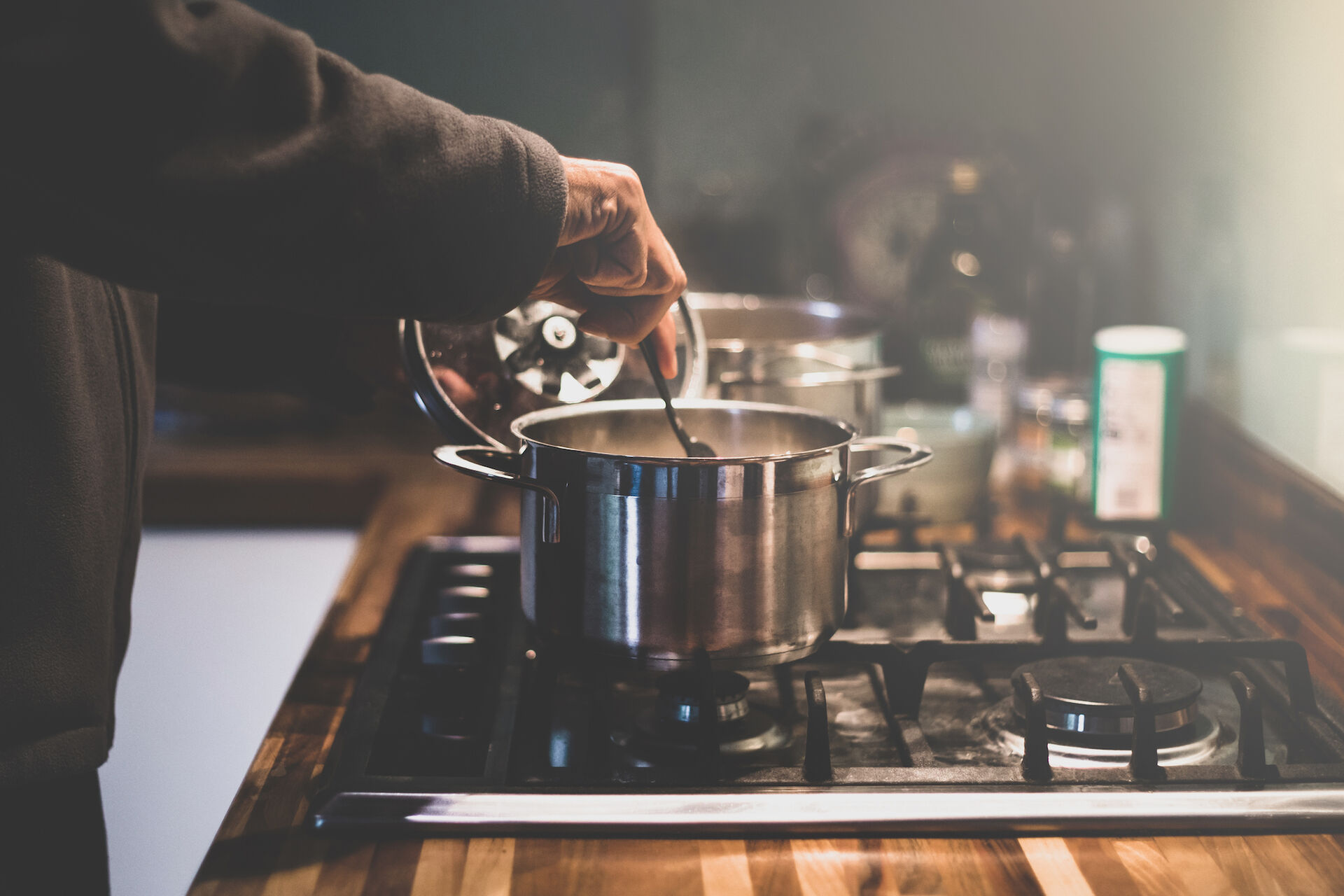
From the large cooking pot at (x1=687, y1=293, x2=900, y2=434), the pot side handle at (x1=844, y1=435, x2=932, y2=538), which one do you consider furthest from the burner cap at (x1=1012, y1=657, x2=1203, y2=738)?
the large cooking pot at (x1=687, y1=293, x2=900, y2=434)

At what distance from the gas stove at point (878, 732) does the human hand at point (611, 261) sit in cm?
20

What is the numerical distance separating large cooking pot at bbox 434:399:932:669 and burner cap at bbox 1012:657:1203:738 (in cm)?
15

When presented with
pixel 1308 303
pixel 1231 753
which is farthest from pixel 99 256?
pixel 1308 303

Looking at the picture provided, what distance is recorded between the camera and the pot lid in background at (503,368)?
79 centimetres

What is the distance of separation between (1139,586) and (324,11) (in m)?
1.54

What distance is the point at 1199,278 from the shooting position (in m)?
1.37

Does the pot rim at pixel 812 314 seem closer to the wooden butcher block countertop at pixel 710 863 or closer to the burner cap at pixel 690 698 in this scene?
the burner cap at pixel 690 698

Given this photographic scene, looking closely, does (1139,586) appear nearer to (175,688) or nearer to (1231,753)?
(1231,753)

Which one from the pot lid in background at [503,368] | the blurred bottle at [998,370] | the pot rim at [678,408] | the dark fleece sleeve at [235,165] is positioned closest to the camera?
the dark fleece sleeve at [235,165]

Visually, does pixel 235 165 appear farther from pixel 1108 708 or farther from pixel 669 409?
pixel 1108 708

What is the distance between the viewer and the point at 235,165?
0.46 meters

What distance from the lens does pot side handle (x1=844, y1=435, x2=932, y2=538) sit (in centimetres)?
65

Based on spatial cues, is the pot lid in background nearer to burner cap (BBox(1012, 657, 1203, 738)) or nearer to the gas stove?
the gas stove

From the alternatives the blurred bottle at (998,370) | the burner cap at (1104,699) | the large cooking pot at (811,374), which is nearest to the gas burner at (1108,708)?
the burner cap at (1104,699)
